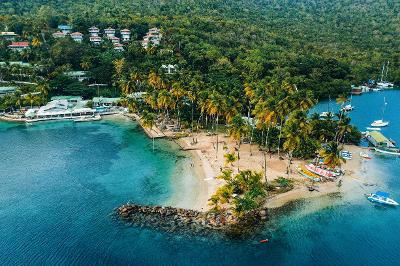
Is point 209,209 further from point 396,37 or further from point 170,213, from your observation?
point 396,37

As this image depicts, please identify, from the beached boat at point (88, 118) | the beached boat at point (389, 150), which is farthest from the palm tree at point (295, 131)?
the beached boat at point (88, 118)

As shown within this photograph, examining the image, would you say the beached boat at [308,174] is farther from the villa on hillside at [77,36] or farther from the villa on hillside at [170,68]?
the villa on hillside at [77,36]

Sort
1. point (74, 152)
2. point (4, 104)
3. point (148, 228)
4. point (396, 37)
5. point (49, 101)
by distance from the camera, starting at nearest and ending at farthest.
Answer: point (148, 228) → point (74, 152) → point (4, 104) → point (49, 101) → point (396, 37)

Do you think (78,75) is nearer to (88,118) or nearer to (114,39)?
(88,118)

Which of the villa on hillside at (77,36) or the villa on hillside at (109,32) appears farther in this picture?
the villa on hillside at (109,32)

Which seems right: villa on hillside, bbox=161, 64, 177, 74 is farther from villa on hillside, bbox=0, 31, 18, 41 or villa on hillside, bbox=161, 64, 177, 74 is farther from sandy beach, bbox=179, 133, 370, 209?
villa on hillside, bbox=0, 31, 18, 41

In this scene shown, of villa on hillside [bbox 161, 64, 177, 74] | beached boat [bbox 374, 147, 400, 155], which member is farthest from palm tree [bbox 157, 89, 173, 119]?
beached boat [bbox 374, 147, 400, 155]

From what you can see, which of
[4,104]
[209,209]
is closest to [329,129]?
[209,209]
